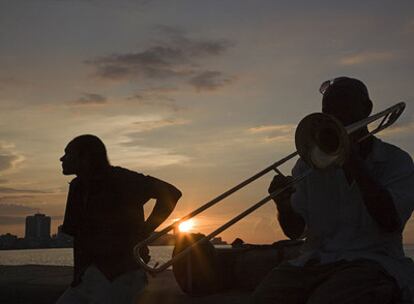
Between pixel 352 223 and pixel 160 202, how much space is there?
1686 millimetres

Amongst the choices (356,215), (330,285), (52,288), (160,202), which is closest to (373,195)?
(356,215)

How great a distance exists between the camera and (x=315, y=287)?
11.9 ft

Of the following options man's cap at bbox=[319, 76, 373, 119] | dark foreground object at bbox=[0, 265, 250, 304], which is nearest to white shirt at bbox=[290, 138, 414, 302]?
man's cap at bbox=[319, 76, 373, 119]

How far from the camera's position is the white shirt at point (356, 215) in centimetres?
362

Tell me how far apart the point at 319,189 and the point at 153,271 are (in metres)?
1.12

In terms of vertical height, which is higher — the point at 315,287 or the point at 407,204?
the point at 407,204

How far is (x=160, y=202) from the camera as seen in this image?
4941 millimetres

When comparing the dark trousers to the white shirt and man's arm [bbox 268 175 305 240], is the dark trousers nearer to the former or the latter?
the white shirt

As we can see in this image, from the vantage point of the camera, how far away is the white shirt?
11.9 ft

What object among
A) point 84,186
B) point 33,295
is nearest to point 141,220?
point 84,186

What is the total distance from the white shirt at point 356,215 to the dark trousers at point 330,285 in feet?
0.26

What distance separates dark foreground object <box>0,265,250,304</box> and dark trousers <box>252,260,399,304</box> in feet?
4.81

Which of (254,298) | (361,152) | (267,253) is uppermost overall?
(361,152)

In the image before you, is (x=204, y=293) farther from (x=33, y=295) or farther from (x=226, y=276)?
(x=33, y=295)
